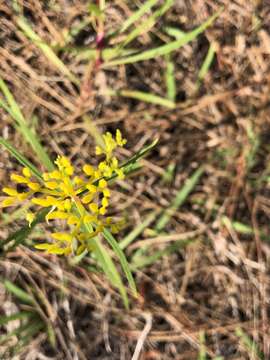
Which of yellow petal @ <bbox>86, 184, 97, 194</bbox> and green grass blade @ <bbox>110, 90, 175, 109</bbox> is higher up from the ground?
yellow petal @ <bbox>86, 184, 97, 194</bbox>

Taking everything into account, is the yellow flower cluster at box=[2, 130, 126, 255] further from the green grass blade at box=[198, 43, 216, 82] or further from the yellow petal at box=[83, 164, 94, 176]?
the green grass blade at box=[198, 43, 216, 82]

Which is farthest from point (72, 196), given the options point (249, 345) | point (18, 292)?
point (249, 345)

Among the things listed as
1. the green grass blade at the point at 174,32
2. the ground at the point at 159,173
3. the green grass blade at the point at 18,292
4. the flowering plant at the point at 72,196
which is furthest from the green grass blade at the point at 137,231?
the green grass blade at the point at 174,32

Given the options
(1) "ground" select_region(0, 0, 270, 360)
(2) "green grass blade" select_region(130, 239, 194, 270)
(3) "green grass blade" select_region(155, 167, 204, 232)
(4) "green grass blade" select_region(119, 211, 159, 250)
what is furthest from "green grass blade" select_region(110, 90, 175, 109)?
(2) "green grass blade" select_region(130, 239, 194, 270)

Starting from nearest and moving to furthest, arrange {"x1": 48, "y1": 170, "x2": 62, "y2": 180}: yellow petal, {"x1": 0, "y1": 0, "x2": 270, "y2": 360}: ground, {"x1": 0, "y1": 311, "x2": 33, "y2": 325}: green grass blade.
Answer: {"x1": 48, "y1": 170, "x2": 62, "y2": 180}: yellow petal
{"x1": 0, "y1": 311, "x2": 33, "y2": 325}: green grass blade
{"x1": 0, "y1": 0, "x2": 270, "y2": 360}: ground

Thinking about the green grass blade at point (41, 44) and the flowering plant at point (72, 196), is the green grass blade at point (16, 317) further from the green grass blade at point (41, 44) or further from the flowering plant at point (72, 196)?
the green grass blade at point (41, 44)

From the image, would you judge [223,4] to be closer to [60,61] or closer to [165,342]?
[60,61]

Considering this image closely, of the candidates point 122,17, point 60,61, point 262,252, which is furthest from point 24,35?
point 262,252
